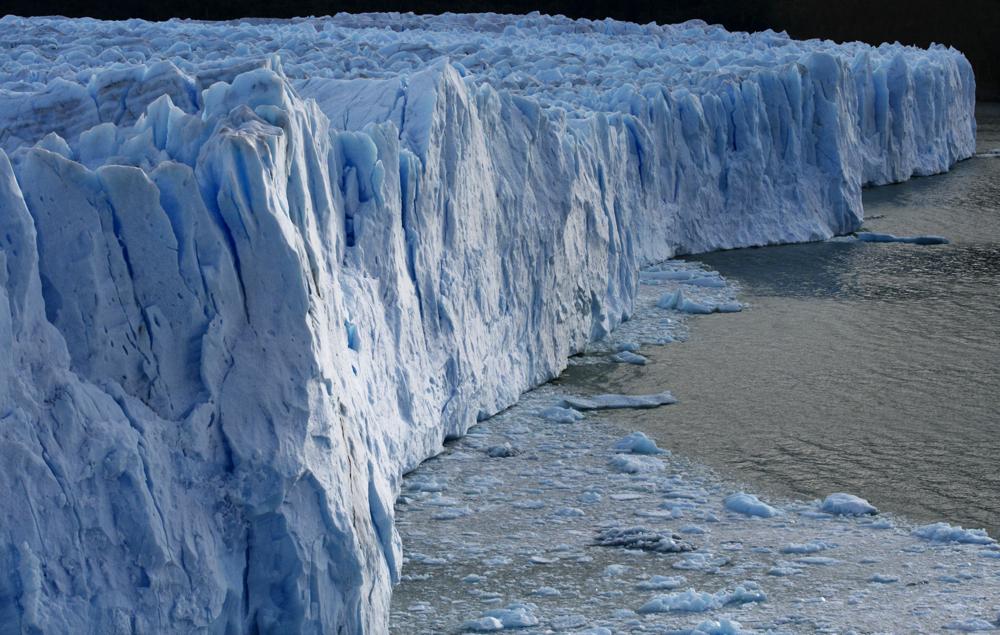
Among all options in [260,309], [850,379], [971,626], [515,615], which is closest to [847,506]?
[971,626]

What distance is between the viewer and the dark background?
26.2 metres

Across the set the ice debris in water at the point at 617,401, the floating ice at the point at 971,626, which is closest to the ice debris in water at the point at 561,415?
the ice debris in water at the point at 617,401

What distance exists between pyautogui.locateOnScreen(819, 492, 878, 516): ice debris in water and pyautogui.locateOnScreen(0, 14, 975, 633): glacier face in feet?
5.11

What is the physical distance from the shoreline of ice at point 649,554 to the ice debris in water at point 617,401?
551 millimetres

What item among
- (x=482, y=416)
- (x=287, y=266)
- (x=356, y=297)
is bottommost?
(x=482, y=416)

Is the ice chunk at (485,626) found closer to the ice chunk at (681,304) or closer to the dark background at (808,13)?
the ice chunk at (681,304)

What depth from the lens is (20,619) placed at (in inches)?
109

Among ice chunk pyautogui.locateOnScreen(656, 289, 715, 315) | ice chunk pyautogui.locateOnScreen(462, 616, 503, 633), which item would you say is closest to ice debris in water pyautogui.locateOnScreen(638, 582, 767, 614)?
ice chunk pyautogui.locateOnScreen(462, 616, 503, 633)

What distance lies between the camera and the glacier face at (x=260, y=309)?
2.95m

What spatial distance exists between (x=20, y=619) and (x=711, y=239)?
8.40 m

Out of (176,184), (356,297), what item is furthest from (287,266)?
(356,297)

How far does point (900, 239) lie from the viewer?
444 inches

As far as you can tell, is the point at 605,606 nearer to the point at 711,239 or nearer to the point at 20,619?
the point at 20,619

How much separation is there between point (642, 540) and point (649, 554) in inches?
3.5
